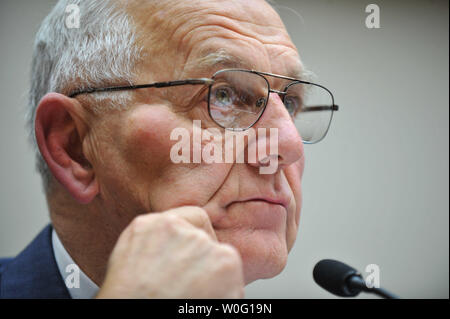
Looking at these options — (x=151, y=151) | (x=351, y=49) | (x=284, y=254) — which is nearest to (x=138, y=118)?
(x=151, y=151)

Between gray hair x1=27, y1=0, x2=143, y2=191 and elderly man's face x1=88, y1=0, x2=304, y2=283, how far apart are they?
44 mm

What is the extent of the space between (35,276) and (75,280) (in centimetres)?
15

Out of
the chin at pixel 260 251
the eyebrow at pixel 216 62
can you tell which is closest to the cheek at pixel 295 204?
the chin at pixel 260 251

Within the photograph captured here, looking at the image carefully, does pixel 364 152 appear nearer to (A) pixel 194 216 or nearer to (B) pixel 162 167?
(B) pixel 162 167

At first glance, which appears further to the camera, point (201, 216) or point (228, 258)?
point (201, 216)

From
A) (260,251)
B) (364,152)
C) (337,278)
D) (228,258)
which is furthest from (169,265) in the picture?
(364,152)

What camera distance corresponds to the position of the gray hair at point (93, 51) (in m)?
1.18

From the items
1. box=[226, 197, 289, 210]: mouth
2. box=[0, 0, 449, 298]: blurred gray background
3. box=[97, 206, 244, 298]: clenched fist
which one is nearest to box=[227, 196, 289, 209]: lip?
box=[226, 197, 289, 210]: mouth

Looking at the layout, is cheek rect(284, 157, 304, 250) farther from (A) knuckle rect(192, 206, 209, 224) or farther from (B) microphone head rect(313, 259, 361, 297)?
(A) knuckle rect(192, 206, 209, 224)

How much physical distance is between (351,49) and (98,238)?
6.14ft

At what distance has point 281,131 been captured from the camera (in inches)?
45.2

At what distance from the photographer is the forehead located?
1.14 meters

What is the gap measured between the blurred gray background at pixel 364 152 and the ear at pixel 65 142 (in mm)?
1200

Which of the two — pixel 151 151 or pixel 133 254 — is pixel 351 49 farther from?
pixel 133 254
